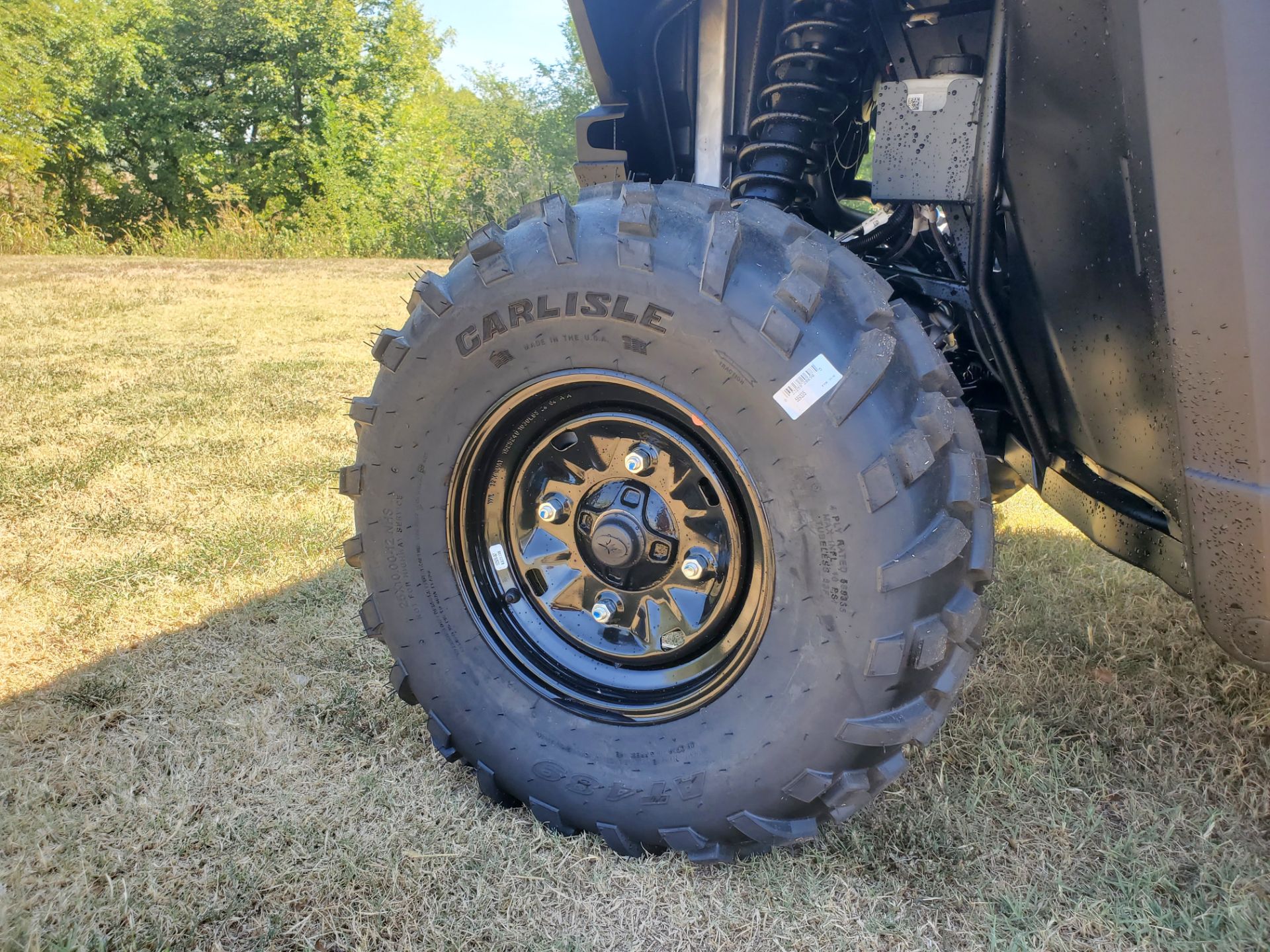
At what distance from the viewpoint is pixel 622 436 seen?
6.60 feet

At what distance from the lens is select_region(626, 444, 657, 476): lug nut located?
78.1 inches

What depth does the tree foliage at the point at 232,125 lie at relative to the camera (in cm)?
2366

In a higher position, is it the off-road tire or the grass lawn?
the off-road tire

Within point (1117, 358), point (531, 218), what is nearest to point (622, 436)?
point (531, 218)

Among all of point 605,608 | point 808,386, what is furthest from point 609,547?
point 808,386

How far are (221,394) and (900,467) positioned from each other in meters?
5.56

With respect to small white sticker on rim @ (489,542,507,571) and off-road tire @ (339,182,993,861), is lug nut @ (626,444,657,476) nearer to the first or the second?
off-road tire @ (339,182,993,861)

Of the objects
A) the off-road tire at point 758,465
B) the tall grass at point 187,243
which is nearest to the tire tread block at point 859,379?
the off-road tire at point 758,465

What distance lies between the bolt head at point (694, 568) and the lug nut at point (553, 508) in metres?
0.33

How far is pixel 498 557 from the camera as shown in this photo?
2.15 metres

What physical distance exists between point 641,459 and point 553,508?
260mm

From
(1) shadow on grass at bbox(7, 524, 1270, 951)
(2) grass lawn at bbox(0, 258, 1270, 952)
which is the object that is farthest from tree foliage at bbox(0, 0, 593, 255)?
(1) shadow on grass at bbox(7, 524, 1270, 951)

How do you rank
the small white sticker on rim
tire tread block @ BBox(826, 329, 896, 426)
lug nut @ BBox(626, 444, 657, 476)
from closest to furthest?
tire tread block @ BBox(826, 329, 896, 426) < lug nut @ BBox(626, 444, 657, 476) < the small white sticker on rim

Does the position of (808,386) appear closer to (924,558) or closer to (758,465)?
(758,465)
